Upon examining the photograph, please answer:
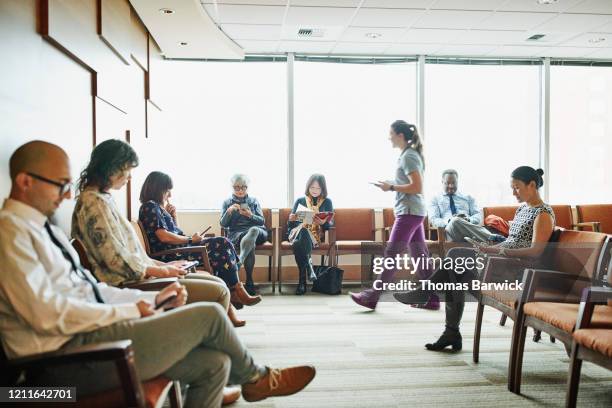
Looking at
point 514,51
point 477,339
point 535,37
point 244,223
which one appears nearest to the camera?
point 477,339

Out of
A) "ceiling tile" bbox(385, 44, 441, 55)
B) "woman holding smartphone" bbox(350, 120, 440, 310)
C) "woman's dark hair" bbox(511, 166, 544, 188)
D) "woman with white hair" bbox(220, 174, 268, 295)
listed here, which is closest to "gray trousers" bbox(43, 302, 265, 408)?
"woman's dark hair" bbox(511, 166, 544, 188)

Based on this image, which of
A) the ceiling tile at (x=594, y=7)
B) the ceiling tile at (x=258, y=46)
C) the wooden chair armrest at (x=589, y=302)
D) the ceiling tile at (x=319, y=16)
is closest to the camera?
the wooden chair armrest at (x=589, y=302)

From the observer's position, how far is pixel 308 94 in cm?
711

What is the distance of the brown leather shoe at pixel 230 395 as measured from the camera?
2.64 meters

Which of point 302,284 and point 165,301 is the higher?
point 165,301

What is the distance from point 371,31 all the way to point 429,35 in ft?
2.31

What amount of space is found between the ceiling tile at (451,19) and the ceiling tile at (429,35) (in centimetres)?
18

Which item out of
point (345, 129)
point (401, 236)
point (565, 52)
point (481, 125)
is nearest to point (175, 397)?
point (401, 236)

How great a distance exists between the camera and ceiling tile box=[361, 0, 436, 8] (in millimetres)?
5062

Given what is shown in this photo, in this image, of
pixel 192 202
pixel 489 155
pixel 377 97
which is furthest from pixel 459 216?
pixel 192 202

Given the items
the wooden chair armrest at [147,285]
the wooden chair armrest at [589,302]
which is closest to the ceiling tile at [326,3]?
the wooden chair armrest at [147,285]

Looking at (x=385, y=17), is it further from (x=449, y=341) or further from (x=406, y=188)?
(x=449, y=341)

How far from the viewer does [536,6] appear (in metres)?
5.22

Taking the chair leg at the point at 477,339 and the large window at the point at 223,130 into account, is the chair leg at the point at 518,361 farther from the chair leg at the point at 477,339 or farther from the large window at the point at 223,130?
the large window at the point at 223,130
